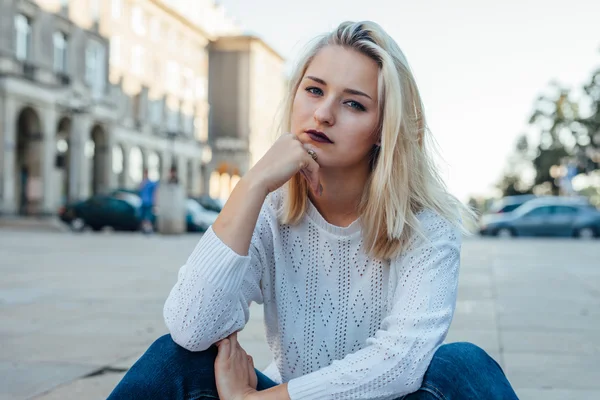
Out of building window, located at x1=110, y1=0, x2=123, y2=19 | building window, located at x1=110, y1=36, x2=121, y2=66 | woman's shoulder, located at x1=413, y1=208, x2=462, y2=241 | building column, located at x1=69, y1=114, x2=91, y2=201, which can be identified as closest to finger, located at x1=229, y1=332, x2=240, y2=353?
woman's shoulder, located at x1=413, y1=208, x2=462, y2=241

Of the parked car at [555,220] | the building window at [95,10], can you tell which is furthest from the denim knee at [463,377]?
the building window at [95,10]

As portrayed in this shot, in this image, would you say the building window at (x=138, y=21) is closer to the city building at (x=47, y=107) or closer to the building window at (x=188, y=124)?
the city building at (x=47, y=107)

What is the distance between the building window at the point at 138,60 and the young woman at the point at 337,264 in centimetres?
4323

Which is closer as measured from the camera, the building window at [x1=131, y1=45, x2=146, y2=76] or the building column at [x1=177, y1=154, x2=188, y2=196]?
the building window at [x1=131, y1=45, x2=146, y2=76]

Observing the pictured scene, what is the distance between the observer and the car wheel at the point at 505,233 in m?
24.8

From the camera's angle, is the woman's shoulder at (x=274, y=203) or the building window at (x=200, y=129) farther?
the building window at (x=200, y=129)

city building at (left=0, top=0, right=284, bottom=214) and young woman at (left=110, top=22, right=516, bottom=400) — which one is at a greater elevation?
city building at (left=0, top=0, right=284, bottom=214)

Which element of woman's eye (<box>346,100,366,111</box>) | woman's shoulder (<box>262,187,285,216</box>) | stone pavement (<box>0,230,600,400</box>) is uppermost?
woman's eye (<box>346,100,366,111</box>)

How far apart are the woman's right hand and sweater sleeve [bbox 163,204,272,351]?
0.80 feet

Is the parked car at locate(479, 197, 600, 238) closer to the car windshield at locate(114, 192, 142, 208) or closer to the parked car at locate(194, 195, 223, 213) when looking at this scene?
the parked car at locate(194, 195, 223, 213)

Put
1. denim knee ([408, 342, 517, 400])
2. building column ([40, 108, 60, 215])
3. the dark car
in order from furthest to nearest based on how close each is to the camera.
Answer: building column ([40, 108, 60, 215]), the dark car, denim knee ([408, 342, 517, 400])

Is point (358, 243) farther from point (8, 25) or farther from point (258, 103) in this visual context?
point (258, 103)

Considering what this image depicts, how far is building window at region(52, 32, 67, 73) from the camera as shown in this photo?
33.3 meters

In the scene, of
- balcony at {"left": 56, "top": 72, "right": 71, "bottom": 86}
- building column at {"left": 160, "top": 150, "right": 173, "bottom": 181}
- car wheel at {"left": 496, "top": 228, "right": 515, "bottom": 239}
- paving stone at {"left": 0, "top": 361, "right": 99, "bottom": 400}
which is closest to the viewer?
paving stone at {"left": 0, "top": 361, "right": 99, "bottom": 400}
